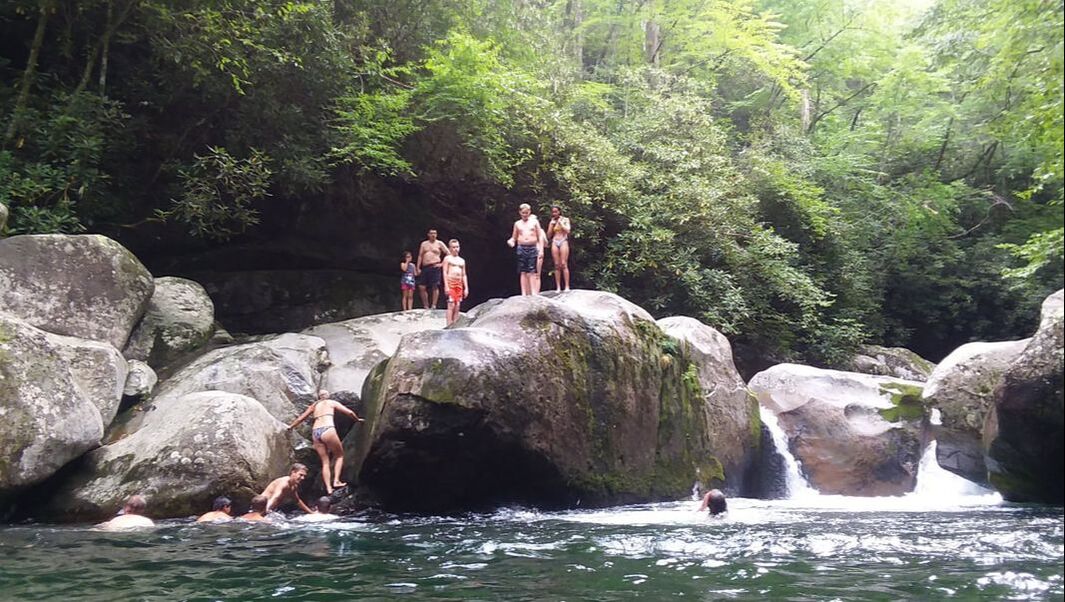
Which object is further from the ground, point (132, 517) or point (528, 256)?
point (528, 256)

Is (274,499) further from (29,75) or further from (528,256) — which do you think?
(29,75)

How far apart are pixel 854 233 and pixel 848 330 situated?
3.14m

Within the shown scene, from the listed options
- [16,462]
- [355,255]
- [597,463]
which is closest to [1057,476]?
[597,463]

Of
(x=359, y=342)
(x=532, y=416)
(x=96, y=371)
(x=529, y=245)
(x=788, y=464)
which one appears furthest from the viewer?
(x=359, y=342)

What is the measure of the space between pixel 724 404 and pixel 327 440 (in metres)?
6.50

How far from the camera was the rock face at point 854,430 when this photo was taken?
492 inches

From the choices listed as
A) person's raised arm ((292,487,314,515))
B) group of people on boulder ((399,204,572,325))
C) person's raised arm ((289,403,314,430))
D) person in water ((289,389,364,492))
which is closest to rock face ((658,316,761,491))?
group of people on boulder ((399,204,572,325))

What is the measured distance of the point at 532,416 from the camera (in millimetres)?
9945

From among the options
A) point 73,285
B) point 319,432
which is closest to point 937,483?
point 319,432

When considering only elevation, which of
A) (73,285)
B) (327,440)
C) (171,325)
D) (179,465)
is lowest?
(179,465)

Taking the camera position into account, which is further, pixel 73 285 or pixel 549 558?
pixel 73 285

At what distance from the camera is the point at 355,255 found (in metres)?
18.7

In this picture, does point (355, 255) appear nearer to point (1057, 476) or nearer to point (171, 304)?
point (171, 304)

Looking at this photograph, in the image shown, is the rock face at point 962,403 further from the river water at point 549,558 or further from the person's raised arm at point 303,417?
the person's raised arm at point 303,417
